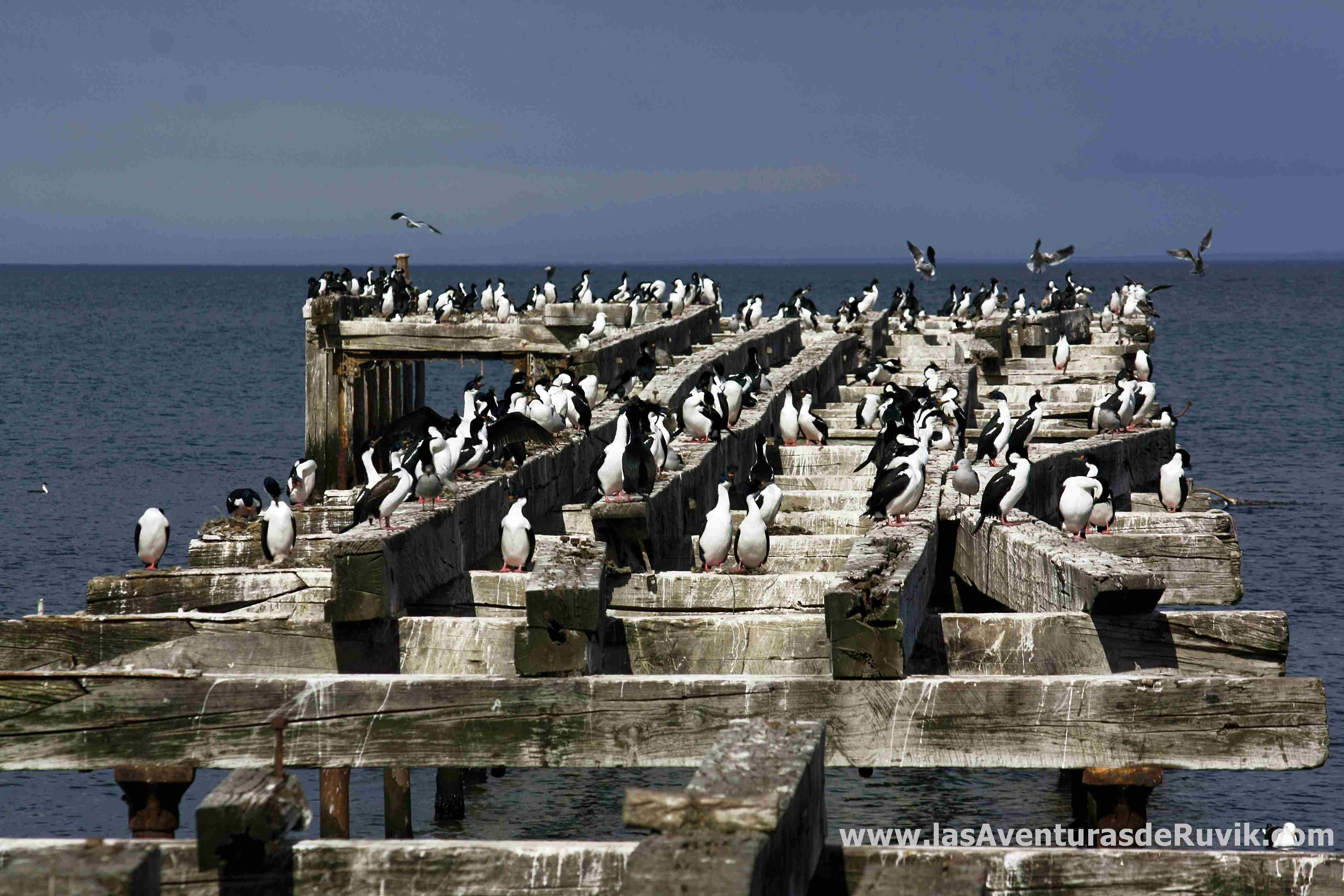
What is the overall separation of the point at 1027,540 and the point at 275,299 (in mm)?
177017

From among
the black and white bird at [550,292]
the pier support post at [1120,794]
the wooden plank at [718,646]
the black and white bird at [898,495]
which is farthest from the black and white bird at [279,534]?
the black and white bird at [550,292]

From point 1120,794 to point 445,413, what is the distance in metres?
53.4

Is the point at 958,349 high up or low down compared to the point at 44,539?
up

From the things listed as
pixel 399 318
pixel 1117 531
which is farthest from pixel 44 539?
pixel 1117 531

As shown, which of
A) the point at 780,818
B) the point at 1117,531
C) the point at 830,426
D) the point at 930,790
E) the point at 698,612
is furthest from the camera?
the point at 830,426

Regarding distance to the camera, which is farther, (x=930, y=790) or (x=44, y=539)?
(x=44, y=539)

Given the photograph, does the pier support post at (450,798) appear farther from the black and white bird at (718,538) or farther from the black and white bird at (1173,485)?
the black and white bird at (1173,485)

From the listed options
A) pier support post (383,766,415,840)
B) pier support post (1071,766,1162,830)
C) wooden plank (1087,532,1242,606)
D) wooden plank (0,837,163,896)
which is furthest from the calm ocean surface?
wooden plank (0,837,163,896)

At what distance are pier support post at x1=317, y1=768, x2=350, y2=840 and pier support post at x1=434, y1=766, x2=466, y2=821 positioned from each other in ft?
12.0

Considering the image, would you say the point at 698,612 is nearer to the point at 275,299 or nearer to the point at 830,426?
the point at 830,426

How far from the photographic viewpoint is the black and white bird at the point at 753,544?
11602 mm

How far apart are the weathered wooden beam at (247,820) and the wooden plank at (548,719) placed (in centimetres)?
168

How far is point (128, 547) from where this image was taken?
32156 mm

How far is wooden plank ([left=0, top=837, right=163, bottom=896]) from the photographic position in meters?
4.43
